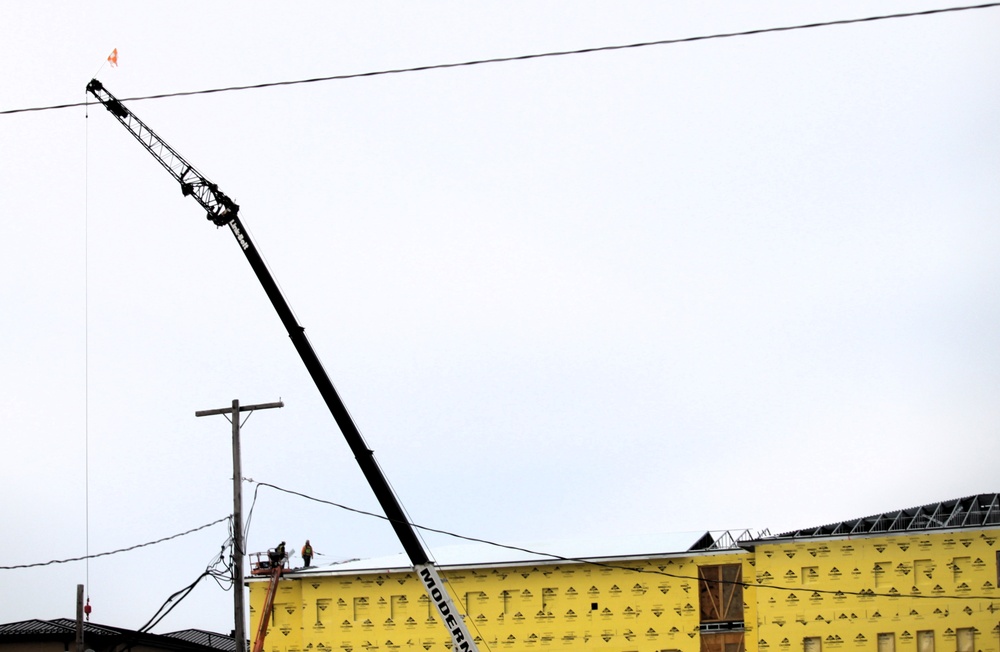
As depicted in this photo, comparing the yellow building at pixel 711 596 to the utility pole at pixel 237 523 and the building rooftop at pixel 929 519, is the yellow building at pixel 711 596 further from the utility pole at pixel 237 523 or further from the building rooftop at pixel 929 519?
the utility pole at pixel 237 523

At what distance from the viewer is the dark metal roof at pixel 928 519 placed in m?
61.5

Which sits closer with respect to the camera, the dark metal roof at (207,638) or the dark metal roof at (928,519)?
the dark metal roof at (928,519)

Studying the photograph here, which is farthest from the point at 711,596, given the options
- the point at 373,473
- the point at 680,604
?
the point at 373,473

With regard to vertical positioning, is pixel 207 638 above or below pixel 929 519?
below

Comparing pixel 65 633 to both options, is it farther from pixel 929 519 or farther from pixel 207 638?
pixel 929 519

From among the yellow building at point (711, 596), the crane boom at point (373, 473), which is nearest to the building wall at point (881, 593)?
the yellow building at point (711, 596)

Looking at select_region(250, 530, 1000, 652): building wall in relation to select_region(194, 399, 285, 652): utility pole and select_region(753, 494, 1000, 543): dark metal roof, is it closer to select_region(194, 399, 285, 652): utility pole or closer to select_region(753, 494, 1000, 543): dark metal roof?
select_region(753, 494, 1000, 543): dark metal roof

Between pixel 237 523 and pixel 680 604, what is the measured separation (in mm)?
31107

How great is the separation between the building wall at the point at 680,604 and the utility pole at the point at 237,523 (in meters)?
28.2

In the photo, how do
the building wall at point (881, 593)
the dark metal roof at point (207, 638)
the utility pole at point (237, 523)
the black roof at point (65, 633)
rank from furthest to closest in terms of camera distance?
the dark metal roof at point (207, 638), the black roof at point (65, 633), the building wall at point (881, 593), the utility pole at point (237, 523)

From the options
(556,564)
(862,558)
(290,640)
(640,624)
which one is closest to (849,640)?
(862,558)

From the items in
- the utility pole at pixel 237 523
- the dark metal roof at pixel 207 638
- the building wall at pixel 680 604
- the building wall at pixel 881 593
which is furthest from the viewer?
the dark metal roof at pixel 207 638

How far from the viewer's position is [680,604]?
210 feet

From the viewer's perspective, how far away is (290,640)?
222 ft
